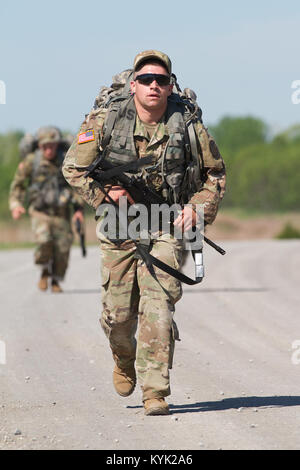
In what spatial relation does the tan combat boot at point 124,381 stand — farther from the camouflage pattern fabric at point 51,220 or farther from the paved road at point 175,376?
the camouflage pattern fabric at point 51,220

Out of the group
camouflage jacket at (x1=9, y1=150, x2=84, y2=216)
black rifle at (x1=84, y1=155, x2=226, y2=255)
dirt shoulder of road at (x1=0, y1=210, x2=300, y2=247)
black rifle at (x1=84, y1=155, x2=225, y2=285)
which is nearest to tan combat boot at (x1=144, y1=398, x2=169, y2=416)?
black rifle at (x1=84, y1=155, x2=225, y2=285)

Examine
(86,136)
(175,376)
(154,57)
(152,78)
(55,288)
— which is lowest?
(55,288)

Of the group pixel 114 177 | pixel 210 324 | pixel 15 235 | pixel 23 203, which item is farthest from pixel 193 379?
pixel 15 235

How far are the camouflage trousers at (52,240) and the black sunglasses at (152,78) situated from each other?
9.17 m

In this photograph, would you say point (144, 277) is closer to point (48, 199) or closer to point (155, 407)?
point (155, 407)

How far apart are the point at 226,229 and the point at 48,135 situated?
174 ft

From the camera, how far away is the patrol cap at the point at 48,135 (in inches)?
610

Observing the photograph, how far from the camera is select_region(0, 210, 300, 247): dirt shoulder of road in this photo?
4438 cm

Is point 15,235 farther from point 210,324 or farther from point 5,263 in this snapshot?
point 210,324

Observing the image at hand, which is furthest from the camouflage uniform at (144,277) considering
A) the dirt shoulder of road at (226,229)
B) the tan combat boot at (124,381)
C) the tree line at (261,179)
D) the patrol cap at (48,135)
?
the tree line at (261,179)

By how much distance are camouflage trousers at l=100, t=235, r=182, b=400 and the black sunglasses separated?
0.99 meters

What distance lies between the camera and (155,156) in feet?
24.0

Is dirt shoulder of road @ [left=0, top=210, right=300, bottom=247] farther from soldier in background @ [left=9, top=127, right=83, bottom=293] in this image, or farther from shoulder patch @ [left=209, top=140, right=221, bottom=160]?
shoulder patch @ [left=209, top=140, right=221, bottom=160]

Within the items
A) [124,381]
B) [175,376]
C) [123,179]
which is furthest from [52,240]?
[123,179]
